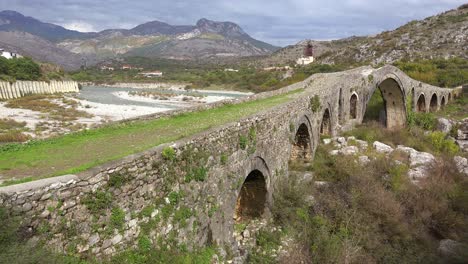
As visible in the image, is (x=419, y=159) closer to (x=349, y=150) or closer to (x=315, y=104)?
(x=349, y=150)

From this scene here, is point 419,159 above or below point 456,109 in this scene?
above

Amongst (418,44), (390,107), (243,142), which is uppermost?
(418,44)

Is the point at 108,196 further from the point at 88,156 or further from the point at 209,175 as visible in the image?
the point at 209,175

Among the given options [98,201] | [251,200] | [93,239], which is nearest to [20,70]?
[251,200]

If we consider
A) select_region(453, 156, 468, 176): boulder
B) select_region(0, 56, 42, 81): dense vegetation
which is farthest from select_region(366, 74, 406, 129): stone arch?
select_region(0, 56, 42, 81): dense vegetation

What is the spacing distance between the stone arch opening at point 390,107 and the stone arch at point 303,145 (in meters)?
14.8

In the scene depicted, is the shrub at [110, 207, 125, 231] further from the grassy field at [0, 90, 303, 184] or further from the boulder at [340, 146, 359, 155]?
the boulder at [340, 146, 359, 155]

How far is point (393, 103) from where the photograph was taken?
97.9 ft

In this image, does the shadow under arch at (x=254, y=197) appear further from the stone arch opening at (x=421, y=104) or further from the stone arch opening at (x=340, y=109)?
the stone arch opening at (x=421, y=104)

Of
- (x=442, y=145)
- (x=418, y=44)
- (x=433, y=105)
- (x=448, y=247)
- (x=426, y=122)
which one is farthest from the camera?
(x=418, y=44)

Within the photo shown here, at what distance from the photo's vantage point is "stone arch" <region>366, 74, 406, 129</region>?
2840 cm

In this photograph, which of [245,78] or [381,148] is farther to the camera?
[245,78]

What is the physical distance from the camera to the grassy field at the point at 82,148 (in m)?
5.61

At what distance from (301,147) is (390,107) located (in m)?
17.3
